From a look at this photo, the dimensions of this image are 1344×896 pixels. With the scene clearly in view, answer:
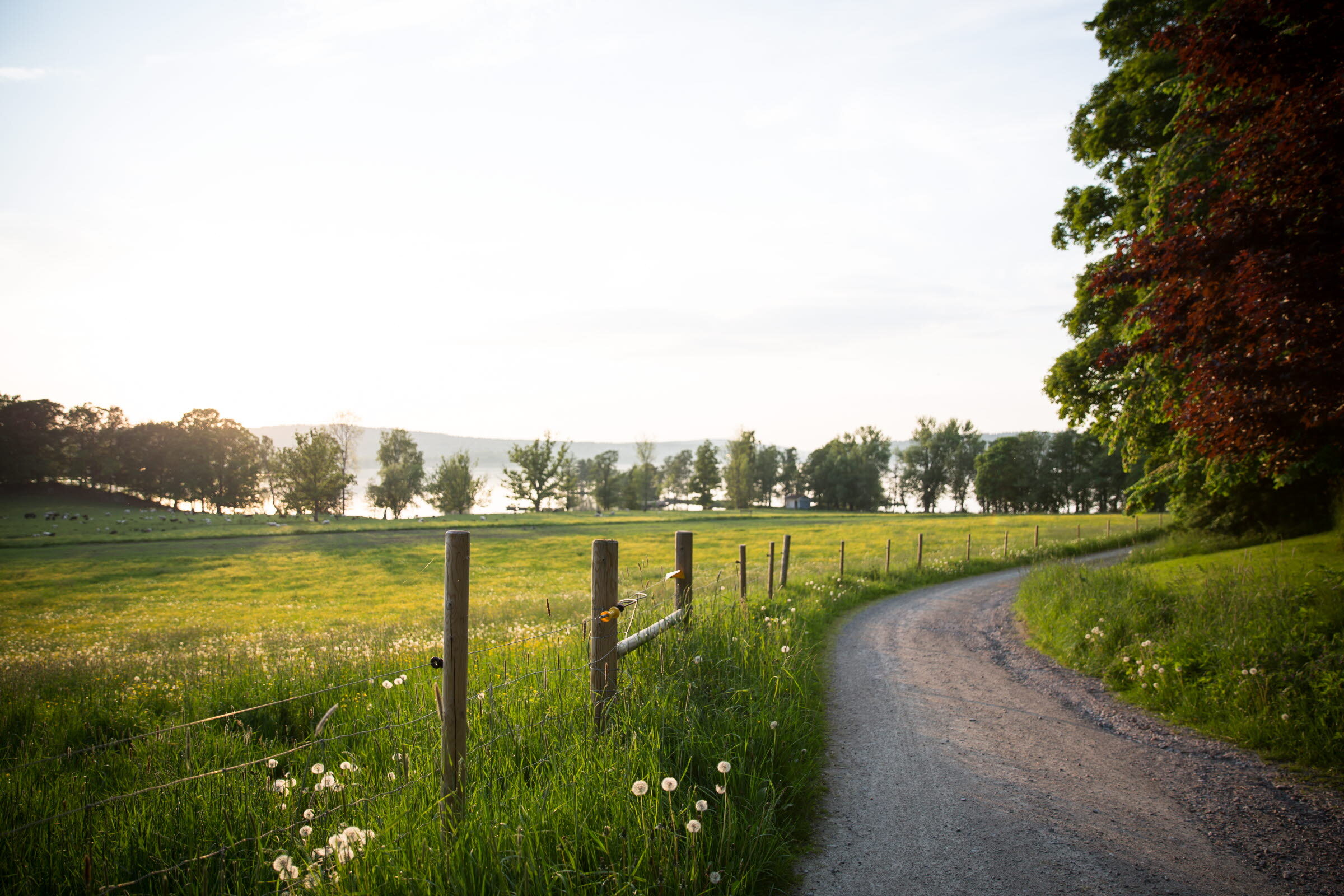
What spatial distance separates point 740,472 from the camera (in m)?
108

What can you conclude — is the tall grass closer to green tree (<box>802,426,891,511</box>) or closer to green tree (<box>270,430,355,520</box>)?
green tree (<box>270,430,355,520</box>)

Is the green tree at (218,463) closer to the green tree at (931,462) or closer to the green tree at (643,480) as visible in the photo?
the green tree at (643,480)

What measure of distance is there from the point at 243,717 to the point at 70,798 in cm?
284

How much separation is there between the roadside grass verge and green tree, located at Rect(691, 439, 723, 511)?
3987 inches

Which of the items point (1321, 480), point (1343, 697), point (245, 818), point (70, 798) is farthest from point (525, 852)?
point (1321, 480)

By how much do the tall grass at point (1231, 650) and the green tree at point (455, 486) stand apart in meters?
92.9

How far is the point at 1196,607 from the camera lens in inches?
348

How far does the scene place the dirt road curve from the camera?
3979 millimetres

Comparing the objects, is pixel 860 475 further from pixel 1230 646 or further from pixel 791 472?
pixel 1230 646

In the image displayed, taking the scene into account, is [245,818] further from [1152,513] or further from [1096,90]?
[1152,513]

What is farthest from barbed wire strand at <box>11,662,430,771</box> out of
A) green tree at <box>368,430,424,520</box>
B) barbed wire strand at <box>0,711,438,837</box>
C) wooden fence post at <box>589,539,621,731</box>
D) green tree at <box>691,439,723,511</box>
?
green tree at <box>691,439,723,511</box>

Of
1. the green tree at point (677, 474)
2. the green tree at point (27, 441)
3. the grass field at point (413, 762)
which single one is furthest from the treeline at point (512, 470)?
the grass field at point (413, 762)

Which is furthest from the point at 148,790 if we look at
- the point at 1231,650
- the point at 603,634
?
the point at 1231,650

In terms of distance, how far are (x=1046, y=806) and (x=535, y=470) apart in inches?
3517
